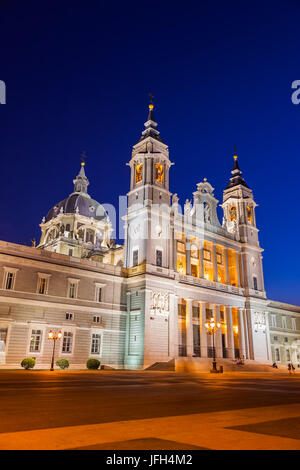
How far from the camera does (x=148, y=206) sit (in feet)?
154

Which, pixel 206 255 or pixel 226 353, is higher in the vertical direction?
pixel 206 255

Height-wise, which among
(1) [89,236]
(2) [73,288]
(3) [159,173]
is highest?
(1) [89,236]

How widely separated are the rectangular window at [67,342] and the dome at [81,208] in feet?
144

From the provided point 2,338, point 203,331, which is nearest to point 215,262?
point 203,331

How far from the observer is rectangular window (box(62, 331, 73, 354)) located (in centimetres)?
3887

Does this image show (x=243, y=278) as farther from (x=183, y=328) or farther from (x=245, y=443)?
(x=245, y=443)

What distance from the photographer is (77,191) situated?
8919 cm

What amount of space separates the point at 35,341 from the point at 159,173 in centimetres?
2738

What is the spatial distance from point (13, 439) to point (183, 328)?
46.3m

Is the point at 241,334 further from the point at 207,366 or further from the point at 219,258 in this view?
the point at 207,366

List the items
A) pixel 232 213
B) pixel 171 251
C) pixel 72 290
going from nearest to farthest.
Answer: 1. pixel 72 290
2. pixel 171 251
3. pixel 232 213

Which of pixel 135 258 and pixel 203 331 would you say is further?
pixel 203 331

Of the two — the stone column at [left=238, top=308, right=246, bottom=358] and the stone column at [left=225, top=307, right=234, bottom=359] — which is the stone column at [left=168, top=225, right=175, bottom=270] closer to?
the stone column at [left=225, top=307, right=234, bottom=359]
